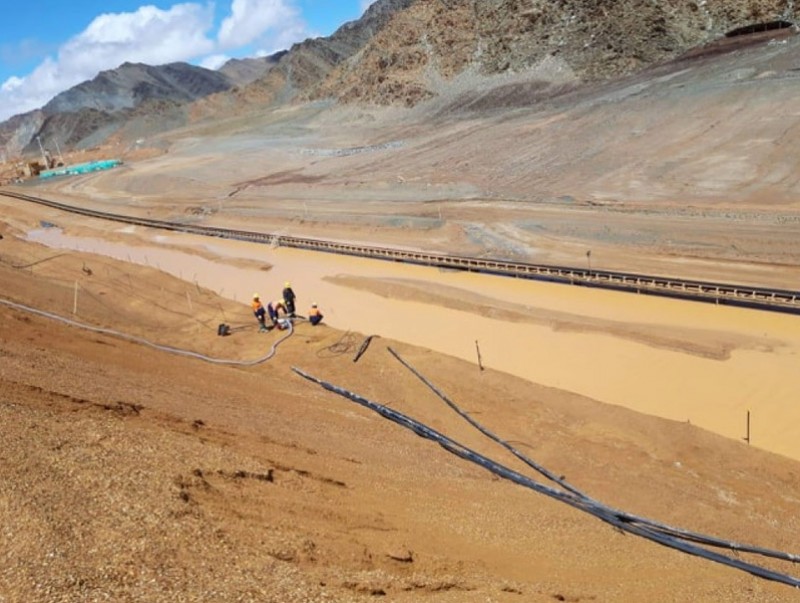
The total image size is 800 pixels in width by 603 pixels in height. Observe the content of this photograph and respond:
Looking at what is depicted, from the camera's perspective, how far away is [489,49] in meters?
61.6

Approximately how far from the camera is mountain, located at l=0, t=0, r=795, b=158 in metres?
50.4

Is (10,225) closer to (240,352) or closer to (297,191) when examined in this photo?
(297,191)

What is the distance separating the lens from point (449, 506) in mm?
8062

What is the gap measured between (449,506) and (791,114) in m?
31.6

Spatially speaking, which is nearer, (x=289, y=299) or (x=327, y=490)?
(x=327, y=490)

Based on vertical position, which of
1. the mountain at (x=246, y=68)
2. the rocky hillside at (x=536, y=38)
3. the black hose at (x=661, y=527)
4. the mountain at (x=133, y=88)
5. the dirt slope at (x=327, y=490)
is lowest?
the black hose at (x=661, y=527)

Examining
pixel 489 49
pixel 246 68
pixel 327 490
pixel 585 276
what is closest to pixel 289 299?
pixel 585 276

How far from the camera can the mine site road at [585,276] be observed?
17688 millimetres

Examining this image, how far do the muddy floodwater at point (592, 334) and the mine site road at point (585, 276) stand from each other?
31cm

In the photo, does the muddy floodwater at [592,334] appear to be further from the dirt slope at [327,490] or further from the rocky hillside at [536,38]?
the rocky hillside at [536,38]

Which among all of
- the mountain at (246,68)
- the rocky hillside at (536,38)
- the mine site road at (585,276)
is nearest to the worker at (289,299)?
the mine site road at (585,276)

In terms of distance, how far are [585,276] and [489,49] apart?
47.1m

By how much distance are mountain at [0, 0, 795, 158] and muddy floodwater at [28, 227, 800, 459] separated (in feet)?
111

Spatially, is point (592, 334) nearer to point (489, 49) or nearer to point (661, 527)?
point (661, 527)
